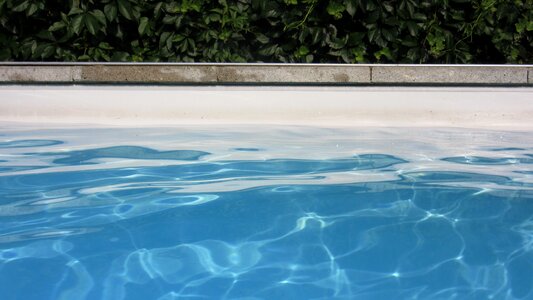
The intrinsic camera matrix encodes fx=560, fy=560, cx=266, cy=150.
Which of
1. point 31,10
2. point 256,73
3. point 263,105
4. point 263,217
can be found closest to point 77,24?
point 31,10

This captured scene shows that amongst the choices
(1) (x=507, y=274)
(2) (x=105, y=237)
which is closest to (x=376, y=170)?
(1) (x=507, y=274)

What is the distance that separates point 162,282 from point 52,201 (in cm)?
93

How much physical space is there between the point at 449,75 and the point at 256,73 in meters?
1.37

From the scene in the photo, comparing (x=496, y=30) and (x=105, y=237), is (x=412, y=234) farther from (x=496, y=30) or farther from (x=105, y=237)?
(x=496, y=30)

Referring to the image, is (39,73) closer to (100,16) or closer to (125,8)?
(100,16)

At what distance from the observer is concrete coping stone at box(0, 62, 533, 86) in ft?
13.0

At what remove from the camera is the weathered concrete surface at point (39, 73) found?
397 centimetres

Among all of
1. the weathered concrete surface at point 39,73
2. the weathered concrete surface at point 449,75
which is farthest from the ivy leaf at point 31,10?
the weathered concrete surface at point 449,75

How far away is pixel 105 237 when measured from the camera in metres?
2.12

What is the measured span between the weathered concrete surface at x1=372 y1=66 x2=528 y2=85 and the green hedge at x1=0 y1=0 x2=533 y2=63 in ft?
1.23

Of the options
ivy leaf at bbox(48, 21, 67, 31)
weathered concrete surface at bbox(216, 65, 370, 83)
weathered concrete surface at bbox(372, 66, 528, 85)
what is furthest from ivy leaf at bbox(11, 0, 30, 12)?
weathered concrete surface at bbox(372, 66, 528, 85)

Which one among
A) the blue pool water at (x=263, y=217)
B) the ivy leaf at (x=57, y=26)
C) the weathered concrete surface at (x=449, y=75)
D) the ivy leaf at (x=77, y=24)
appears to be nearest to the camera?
the blue pool water at (x=263, y=217)

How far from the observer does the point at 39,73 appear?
3984 mm

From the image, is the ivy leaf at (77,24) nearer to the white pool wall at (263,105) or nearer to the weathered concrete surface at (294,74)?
the white pool wall at (263,105)
